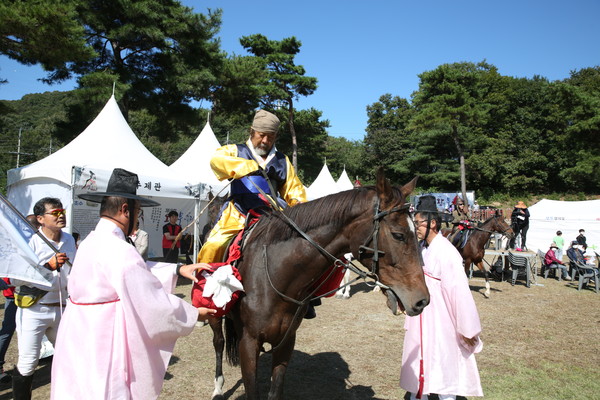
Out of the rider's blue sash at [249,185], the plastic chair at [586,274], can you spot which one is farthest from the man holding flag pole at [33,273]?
the plastic chair at [586,274]

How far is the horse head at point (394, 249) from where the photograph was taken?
7.53 ft

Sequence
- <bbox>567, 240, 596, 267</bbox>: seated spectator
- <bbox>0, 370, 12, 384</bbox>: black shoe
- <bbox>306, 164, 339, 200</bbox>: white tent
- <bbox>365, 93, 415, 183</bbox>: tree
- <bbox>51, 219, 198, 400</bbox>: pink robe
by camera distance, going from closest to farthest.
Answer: <bbox>51, 219, 198, 400</bbox>: pink robe
<bbox>0, 370, 12, 384</bbox>: black shoe
<bbox>567, 240, 596, 267</bbox>: seated spectator
<bbox>306, 164, 339, 200</bbox>: white tent
<bbox>365, 93, 415, 183</bbox>: tree

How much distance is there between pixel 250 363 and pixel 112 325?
1126 mm

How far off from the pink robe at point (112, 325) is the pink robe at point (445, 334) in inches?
91.5

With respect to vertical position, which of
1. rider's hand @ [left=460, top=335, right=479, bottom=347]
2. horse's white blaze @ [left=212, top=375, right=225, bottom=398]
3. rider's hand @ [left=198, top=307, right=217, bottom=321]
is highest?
rider's hand @ [left=198, top=307, right=217, bottom=321]

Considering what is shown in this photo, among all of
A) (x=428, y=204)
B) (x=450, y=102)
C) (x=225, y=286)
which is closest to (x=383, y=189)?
(x=225, y=286)

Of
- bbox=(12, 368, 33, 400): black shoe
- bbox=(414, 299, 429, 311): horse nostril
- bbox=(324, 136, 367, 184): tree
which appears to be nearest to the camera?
bbox=(414, 299, 429, 311): horse nostril

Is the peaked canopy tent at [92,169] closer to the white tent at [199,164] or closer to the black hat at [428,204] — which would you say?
the white tent at [199,164]

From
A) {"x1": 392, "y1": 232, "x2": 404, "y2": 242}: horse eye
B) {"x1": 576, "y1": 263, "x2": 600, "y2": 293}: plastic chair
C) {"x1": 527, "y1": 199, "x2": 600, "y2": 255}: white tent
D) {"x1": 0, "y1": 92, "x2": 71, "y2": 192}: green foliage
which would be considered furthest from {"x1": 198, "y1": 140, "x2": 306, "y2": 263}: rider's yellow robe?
{"x1": 0, "y1": 92, "x2": 71, "y2": 192}: green foliage

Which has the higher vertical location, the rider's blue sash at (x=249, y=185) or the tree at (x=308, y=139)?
the tree at (x=308, y=139)

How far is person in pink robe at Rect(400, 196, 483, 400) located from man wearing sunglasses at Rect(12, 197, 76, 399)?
3.15 m

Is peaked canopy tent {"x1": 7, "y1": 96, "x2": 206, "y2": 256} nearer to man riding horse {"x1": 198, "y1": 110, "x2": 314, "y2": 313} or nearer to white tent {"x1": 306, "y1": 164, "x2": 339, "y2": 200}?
man riding horse {"x1": 198, "y1": 110, "x2": 314, "y2": 313}

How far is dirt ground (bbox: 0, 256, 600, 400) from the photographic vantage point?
412cm

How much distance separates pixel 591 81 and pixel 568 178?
10.5 meters
